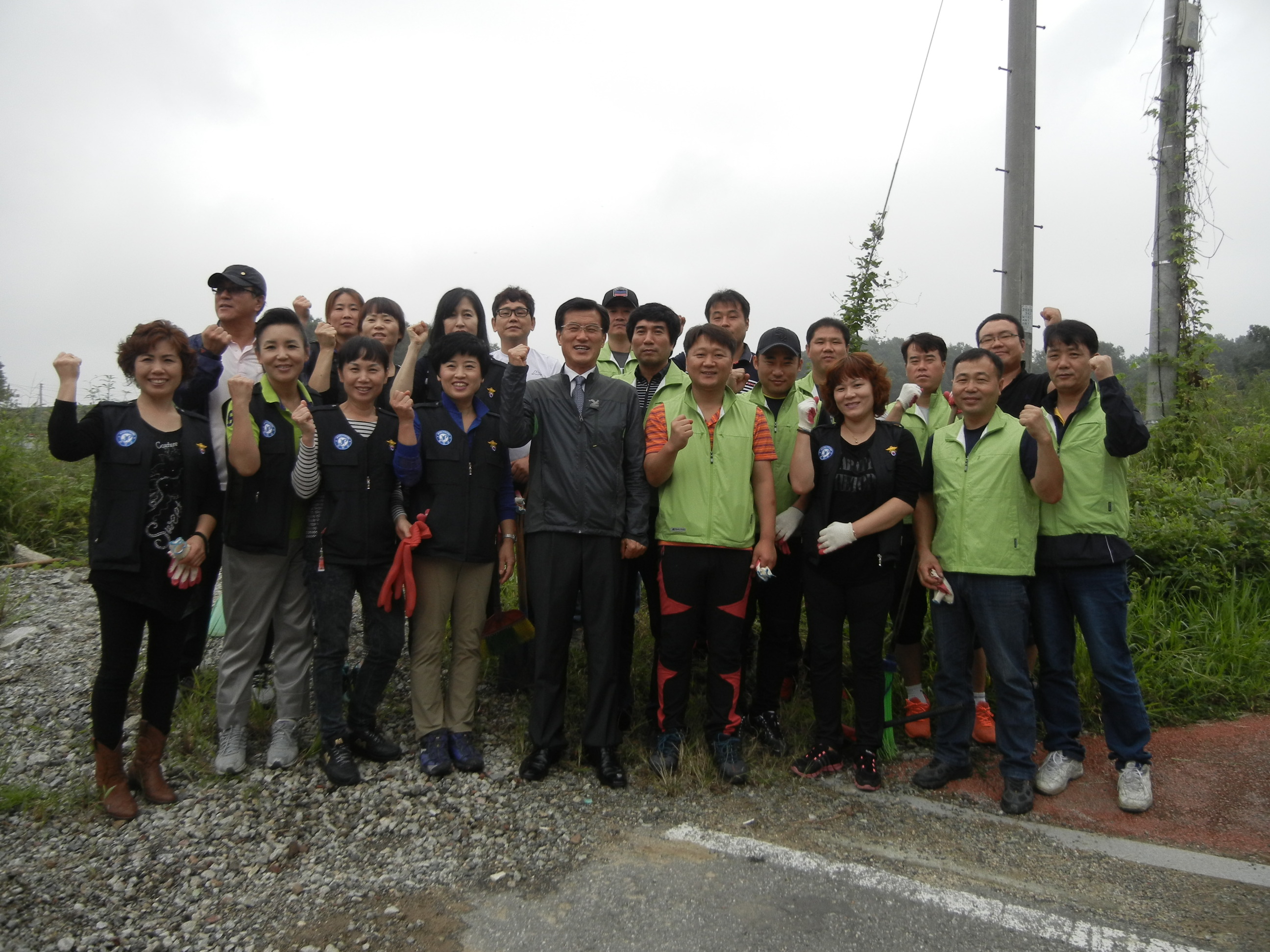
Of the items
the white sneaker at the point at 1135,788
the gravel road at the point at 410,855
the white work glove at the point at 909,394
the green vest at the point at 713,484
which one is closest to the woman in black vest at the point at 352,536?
the gravel road at the point at 410,855

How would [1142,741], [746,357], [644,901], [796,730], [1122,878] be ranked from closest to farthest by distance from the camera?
[644,901] < [1122,878] < [1142,741] < [796,730] < [746,357]

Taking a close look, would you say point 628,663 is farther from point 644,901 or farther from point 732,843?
point 644,901

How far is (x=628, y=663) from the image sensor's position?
16.0 ft

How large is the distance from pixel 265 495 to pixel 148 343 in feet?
2.88

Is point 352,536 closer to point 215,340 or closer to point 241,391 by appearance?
point 241,391

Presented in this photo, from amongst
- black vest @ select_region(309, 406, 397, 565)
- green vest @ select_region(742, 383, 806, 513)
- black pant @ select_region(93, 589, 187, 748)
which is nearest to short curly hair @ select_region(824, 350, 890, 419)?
green vest @ select_region(742, 383, 806, 513)

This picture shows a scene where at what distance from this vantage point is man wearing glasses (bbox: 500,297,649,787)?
4.21 metres

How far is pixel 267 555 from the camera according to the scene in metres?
4.13

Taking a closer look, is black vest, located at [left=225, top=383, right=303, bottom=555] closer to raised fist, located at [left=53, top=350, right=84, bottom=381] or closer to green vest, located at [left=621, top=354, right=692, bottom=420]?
raised fist, located at [left=53, top=350, right=84, bottom=381]

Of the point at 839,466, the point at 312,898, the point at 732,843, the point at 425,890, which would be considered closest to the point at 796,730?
the point at 732,843

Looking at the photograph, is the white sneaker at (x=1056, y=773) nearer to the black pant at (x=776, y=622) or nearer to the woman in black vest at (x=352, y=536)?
the black pant at (x=776, y=622)

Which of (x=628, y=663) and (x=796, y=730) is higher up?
(x=628, y=663)

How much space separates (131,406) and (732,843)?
134 inches

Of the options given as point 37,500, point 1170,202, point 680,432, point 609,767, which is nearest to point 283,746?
point 609,767
